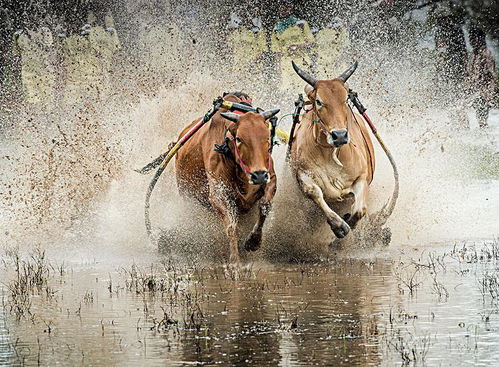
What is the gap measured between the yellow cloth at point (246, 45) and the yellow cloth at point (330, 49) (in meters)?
1.25

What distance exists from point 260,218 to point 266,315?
2.75 meters

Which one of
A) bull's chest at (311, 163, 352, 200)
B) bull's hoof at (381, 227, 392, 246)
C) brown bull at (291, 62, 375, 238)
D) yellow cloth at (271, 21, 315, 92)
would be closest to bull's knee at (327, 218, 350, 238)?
brown bull at (291, 62, 375, 238)

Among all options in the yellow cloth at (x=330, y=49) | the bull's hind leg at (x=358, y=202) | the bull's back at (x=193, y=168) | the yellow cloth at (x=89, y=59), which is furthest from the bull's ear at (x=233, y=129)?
the yellow cloth at (x=89, y=59)

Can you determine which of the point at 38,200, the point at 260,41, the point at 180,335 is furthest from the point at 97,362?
the point at 260,41

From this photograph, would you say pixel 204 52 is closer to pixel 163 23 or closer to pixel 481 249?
pixel 163 23

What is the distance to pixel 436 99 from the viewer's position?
81.6 feet

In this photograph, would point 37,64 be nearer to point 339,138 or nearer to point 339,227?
point 339,227

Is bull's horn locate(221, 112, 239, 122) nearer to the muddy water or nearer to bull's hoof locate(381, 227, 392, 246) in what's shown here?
the muddy water

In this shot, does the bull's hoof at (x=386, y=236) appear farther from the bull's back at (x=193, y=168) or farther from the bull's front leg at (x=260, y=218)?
the bull's back at (x=193, y=168)

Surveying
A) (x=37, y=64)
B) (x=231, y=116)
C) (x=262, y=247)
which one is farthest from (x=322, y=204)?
(x=37, y=64)

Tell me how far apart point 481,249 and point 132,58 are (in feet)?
59.8

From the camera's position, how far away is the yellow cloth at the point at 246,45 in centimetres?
2683

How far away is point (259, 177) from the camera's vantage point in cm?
988

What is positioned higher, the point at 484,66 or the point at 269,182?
the point at 484,66
